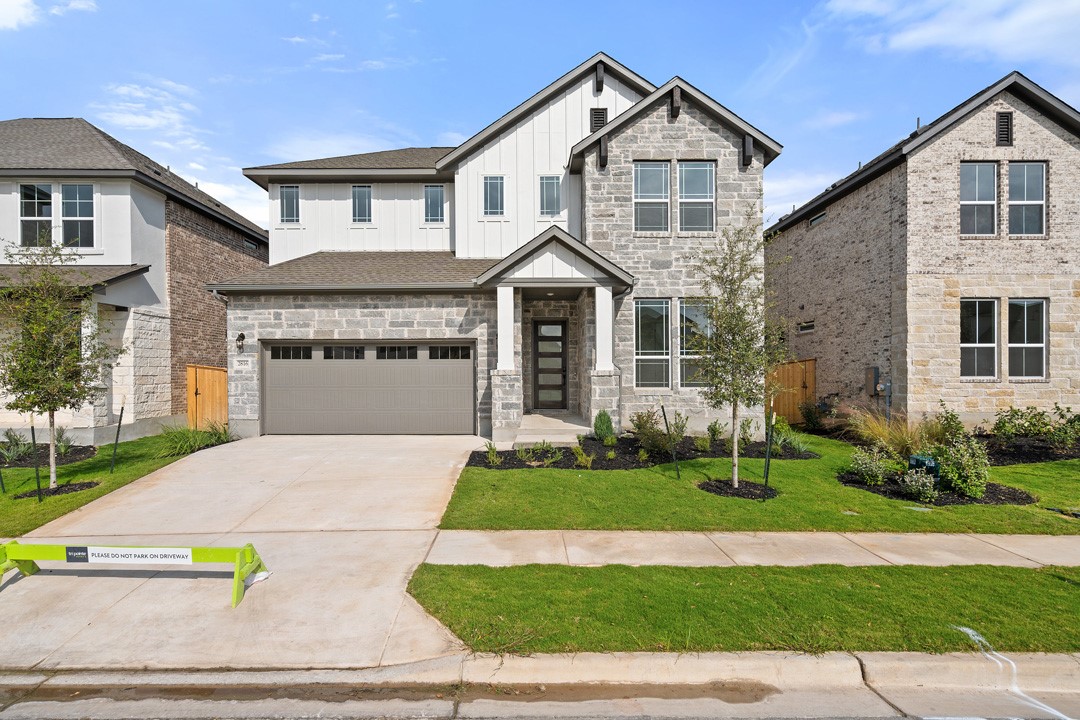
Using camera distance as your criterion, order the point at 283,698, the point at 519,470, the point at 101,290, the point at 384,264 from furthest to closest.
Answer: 1. the point at 384,264
2. the point at 101,290
3. the point at 519,470
4. the point at 283,698

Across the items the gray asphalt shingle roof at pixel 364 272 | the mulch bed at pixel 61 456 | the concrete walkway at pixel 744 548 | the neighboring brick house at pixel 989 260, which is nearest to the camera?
the concrete walkway at pixel 744 548

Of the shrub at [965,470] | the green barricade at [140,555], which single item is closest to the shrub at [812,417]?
the shrub at [965,470]

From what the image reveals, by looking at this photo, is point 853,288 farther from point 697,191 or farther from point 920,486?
point 920,486

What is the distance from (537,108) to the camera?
15.0 meters

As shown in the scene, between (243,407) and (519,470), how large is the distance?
8.54 metres

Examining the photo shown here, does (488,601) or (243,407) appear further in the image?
(243,407)

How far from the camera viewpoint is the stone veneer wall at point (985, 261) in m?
13.3

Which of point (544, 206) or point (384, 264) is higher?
point (544, 206)

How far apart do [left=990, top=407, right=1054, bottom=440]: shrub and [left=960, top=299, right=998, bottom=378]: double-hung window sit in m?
1.17

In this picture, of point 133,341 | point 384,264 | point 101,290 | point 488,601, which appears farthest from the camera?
point 384,264

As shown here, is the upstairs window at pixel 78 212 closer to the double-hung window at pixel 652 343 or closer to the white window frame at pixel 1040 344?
the double-hung window at pixel 652 343

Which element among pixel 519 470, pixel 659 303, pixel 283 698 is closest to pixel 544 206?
pixel 659 303

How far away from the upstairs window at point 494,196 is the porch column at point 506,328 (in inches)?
149

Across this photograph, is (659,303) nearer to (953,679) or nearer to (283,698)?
(953,679)
